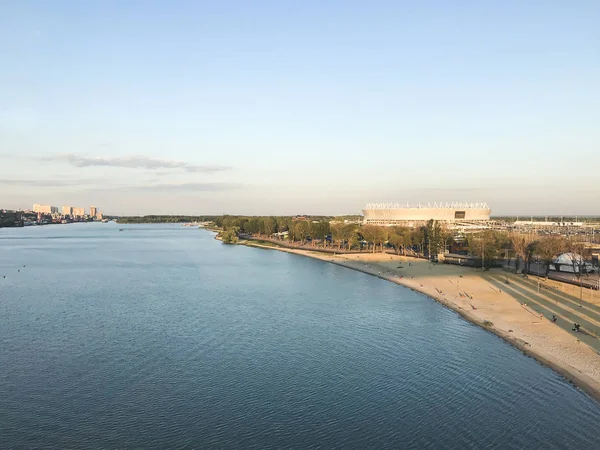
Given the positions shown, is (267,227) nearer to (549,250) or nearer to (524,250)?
(524,250)

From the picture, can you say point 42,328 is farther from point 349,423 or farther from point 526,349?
point 526,349

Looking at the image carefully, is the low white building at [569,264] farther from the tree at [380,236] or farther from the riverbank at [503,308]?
the tree at [380,236]

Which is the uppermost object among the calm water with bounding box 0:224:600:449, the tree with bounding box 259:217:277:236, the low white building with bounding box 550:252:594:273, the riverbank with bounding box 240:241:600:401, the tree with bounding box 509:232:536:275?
the tree with bounding box 259:217:277:236

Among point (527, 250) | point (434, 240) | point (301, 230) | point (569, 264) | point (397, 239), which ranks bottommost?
point (569, 264)

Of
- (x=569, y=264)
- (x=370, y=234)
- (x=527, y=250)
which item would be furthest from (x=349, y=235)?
(x=569, y=264)

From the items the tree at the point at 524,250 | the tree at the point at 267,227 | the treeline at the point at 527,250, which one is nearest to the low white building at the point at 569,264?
the treeline at the point at 527,250

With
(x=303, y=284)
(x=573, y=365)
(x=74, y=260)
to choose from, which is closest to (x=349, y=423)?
(x=573, y=365)

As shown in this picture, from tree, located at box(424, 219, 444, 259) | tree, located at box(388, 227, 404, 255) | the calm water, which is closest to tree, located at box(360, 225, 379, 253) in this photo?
tree, located at box(388, 227, 404, 255)

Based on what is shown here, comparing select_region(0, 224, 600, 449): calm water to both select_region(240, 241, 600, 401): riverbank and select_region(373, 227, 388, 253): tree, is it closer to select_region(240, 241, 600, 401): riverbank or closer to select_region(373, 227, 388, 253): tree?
select_region(240, 241, 600, 401): riverbank
